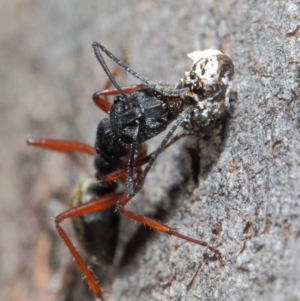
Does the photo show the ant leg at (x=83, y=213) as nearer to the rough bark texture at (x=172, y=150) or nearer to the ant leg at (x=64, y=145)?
the rough bark texture at (x=172, y=150)

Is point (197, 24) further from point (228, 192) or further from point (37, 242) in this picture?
point (37, 242)

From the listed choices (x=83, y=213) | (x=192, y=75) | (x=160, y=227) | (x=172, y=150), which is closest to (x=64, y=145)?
(x=83, y=213)

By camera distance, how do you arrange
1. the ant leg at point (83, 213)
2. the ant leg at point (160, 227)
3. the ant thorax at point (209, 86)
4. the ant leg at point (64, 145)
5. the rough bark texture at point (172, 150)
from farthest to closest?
the ant leg at point (64, 145) < the ant leg at point (83, 213) < the ant thorax at point (209, 86) < the ant leg at point (160, 227) < the rough bark texture at point (172, 150)

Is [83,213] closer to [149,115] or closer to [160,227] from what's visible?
[160,227]

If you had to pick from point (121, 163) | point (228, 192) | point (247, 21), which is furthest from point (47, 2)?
point (228, 192)

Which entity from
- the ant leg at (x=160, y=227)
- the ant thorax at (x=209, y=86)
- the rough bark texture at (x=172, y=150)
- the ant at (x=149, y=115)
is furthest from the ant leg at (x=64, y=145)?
the ant thorax at (x=209, y=86)

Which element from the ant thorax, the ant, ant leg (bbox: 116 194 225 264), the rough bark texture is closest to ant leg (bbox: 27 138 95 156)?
the ant
